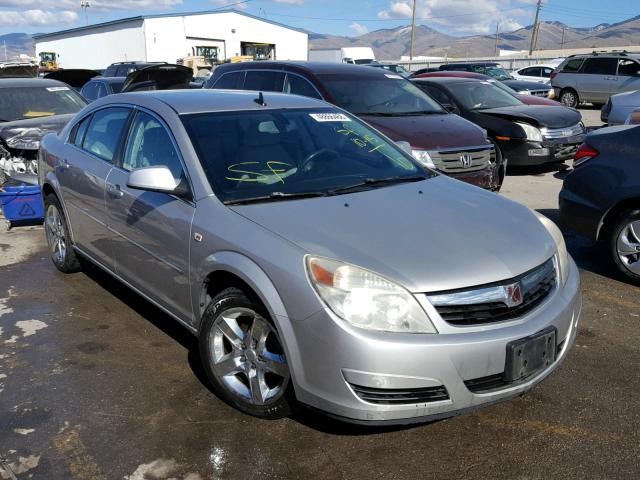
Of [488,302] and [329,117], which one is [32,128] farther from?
[488,302]

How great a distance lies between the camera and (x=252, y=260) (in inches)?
115

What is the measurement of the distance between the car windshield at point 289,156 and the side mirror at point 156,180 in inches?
8.2

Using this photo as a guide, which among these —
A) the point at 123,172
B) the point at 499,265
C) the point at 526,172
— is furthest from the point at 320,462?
the point at 526,172

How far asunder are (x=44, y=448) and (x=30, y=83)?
7059 millimetres

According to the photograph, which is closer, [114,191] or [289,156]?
[289,156]

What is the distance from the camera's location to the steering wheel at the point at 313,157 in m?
3.73

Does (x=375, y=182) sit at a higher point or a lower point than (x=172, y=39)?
lower

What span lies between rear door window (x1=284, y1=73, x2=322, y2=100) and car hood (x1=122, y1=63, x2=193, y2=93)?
4375 millimetres

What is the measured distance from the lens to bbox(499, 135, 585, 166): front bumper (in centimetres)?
959

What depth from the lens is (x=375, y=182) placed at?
3746 millimetres

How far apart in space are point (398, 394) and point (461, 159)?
4885mm

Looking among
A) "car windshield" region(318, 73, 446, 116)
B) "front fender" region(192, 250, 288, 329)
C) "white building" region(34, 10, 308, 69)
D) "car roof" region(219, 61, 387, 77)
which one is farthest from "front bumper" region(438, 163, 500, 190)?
"white building" region(34, 10, 308, 69)

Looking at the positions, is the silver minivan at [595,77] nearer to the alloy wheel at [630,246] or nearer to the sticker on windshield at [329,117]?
the alloy wheel at [630,246]

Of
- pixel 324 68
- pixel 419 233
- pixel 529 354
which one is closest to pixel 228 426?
pixel 419 233
